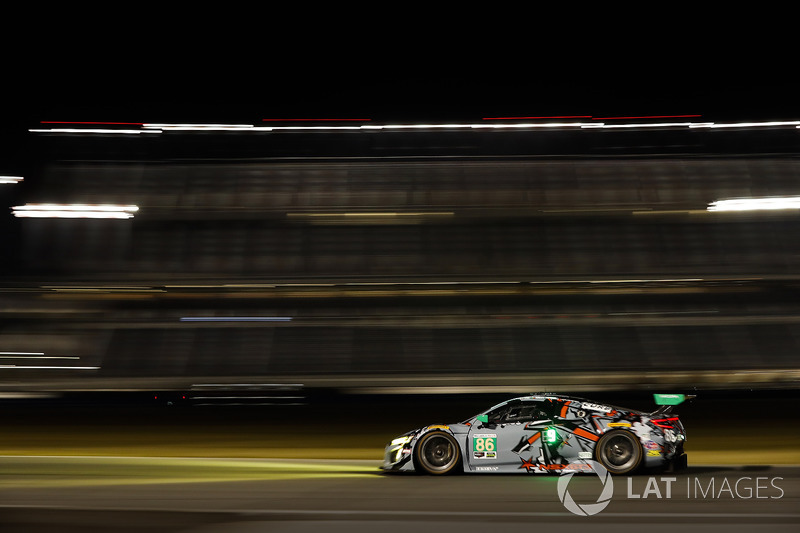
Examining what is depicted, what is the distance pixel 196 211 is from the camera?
21.9m

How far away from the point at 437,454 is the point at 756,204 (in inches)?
646

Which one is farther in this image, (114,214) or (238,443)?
(114,214)

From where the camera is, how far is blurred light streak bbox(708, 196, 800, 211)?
22.1 meters

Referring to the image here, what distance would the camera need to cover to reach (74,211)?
21797 mm

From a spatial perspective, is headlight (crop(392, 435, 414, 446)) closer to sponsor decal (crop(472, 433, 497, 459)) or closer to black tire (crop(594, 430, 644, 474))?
sponsor decal (crop(472, 433, 497, 459))

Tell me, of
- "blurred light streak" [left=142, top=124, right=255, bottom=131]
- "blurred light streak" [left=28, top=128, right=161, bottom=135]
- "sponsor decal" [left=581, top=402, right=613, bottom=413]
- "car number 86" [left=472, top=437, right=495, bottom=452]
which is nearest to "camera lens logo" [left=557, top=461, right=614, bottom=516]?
"sponsor decal" [left=581, top=402, right=613, bottom=413]

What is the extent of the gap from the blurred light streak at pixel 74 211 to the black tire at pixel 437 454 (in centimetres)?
1496

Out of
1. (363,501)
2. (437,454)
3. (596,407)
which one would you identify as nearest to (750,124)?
(596,407)

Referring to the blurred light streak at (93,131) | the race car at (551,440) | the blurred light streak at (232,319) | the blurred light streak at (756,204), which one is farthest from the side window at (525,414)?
the blurred light streak at (93,131)

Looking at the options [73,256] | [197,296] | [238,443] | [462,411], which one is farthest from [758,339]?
[73,256]

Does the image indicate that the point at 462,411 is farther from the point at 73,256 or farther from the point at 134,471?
the point at 73,256

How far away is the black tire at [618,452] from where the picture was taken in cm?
855

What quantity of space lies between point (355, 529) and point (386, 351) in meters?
12.3

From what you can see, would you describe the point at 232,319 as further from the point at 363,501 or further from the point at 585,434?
the point at 363,501
